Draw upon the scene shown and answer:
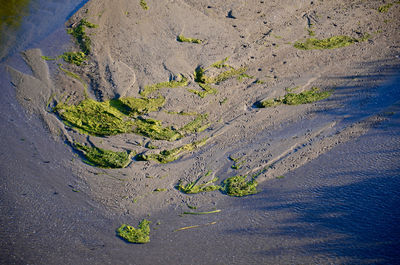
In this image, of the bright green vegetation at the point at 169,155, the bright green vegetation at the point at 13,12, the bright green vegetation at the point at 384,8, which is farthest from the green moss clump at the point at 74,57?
the bright green vegetation at the point at 384,8

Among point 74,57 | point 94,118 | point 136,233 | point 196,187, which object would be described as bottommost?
point 136,233

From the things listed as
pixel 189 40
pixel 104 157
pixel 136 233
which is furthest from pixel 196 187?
pixel 189 40

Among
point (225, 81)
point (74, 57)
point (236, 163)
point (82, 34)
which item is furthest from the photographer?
point (82, 34)

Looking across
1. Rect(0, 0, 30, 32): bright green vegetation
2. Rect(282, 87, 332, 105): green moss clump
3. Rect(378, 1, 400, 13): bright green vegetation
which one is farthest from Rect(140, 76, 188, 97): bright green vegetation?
Rect(378, 1, 400, 13): bright green vegetation

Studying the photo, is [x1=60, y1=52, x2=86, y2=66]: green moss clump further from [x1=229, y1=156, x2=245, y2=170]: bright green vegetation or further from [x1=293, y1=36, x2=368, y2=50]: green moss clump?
[x1=293, y1=36, x2=368, y2=50]: green moss clump

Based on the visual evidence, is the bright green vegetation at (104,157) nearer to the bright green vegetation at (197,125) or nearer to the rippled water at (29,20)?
the bright green vegetation at (197,125)

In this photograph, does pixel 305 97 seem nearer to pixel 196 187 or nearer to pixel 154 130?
pixel 196 187

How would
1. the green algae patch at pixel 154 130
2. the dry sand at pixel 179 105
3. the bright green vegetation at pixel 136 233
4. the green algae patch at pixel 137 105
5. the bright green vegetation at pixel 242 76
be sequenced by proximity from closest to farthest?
the bright green vegetation at pixel 136 233, the dry sand at pixel 179 105, the green algae patch at pixel 154 130, the green algae patch at pixel 137 105, the bright green vegetation at pixel 242 76
